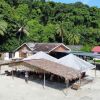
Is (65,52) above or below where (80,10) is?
below

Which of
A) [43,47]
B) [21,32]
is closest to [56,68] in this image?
[43,47]

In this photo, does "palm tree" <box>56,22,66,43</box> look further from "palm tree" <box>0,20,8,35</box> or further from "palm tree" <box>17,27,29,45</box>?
"palm tree" <box>0,20,8,35</box>

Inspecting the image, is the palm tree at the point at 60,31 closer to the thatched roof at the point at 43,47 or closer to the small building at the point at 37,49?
the small building at the point at 37,49

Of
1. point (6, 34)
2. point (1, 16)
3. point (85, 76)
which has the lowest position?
point (85, 76)

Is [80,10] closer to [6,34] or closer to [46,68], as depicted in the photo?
[6,34]

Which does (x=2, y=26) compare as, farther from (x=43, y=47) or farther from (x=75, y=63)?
(x=75, y=63)

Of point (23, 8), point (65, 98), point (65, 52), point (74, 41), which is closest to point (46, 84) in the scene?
point (65, 98)
